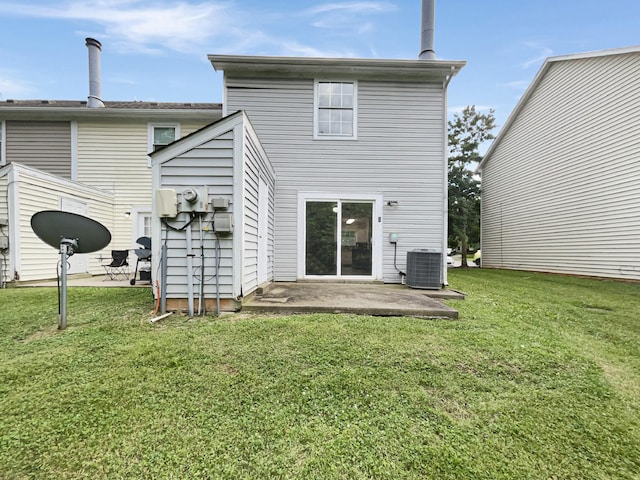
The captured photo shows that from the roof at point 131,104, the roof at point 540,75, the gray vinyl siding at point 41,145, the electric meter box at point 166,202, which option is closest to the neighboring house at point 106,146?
the gray vinyl siding at point 41,145

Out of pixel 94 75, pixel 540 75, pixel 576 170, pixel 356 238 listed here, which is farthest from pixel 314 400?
pixel 540 75

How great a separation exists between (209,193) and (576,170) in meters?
11.4

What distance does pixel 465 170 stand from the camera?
1517 centimetres

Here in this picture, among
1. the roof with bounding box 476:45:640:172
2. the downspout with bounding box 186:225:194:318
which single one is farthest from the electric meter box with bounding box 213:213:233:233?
the roof with bounding box 476:45:640:172

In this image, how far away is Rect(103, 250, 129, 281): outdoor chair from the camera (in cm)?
668

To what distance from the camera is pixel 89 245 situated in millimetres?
3238

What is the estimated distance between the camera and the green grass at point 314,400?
138 centimetres

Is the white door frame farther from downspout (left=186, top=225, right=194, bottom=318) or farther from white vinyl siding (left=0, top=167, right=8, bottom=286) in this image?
white vinyl siding (left=0, top=167, right=8, bottom=286)

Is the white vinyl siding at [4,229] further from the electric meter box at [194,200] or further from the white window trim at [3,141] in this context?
the electric meter box at [194,200]

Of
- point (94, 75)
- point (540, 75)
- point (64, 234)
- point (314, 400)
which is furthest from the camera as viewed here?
point (540, 75)

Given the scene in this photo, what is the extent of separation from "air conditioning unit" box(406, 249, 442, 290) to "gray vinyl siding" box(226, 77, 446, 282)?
60 cm

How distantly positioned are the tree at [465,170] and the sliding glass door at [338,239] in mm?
10584

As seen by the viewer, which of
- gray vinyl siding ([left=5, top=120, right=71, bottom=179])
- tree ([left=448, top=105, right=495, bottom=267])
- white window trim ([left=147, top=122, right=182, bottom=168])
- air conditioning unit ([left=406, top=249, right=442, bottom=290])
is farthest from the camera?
tree ([left=448, top=105, right=495, bottom=267])

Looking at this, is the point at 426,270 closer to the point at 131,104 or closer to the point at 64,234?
the point at 64,234
